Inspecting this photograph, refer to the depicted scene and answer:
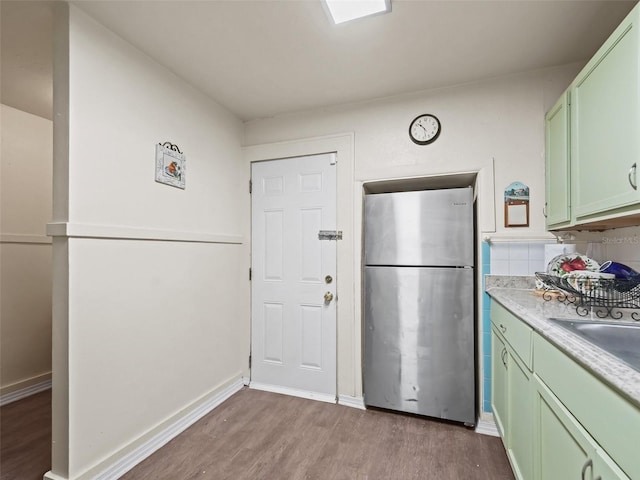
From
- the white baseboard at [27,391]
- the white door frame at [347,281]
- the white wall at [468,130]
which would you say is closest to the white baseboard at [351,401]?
the white door frame at [347,281]

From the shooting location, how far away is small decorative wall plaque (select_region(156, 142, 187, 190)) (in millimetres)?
1991

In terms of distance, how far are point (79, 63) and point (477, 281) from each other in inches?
107

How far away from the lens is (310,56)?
1916 millimetres

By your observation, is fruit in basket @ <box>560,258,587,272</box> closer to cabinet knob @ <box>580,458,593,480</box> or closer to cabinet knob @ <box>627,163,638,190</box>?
cabinet knob @ <box>627,163,638,190</box>

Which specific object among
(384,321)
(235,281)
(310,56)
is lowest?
(384,321)

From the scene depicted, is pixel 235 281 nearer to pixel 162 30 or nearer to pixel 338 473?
pixel 338 473

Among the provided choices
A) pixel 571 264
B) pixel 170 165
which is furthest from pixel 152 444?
pixel 571 264

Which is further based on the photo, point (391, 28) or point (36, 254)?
point (36, 254)

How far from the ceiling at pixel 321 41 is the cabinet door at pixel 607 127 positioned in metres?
0.41

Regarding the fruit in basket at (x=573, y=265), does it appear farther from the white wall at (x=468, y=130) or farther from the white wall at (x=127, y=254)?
the white wall at (x=127, y=254)

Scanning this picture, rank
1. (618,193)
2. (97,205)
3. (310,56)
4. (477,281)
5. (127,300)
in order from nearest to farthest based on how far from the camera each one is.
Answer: (618,193) → (97,205) → (127,300) → (310,56) → (477,281)

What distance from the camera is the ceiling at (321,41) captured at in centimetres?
154

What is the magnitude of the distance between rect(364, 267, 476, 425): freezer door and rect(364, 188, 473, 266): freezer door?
0.09 meters

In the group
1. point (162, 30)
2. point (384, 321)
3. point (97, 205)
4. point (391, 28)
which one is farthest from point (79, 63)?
point (384, 321)
